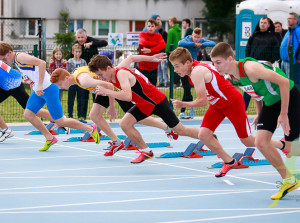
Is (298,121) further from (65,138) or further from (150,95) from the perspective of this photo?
(65,138)

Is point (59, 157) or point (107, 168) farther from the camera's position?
point (59, 157)

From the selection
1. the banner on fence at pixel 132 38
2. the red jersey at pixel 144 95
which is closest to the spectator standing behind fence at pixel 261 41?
the banner on fence at pixel 132 38

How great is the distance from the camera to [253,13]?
24219 millimetres

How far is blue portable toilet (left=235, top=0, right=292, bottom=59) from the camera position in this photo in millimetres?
23328

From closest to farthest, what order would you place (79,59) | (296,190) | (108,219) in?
1. (108,219)
2. (296,190)
3. (79,59)

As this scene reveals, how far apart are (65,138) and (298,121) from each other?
616cm

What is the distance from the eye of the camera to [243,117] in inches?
322

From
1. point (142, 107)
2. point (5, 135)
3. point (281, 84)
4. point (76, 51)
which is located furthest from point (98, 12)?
point (281, 84)

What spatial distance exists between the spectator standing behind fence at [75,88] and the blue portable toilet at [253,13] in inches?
383

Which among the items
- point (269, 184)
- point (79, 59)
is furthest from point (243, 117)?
point (79, 59)

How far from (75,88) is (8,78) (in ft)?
9.71

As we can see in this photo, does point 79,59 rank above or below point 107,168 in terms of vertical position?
above

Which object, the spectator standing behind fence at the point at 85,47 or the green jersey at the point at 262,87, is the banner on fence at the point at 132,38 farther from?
the green jersey at the point at 262,87

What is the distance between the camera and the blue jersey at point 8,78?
36.9 feet
